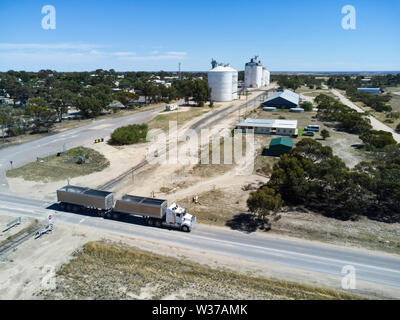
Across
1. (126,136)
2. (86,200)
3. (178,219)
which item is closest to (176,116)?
(126,136)

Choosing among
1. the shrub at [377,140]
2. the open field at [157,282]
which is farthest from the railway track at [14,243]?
the shrub at [377,140]

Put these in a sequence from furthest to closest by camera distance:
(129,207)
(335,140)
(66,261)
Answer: (335,140)
(129,207)
(66,261)

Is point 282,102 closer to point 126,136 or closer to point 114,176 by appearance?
point 126,136

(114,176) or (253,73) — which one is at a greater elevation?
(253,73)

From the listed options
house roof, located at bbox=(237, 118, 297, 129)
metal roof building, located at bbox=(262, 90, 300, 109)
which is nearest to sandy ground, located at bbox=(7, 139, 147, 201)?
house roof, located at bbox=(237, 118, 297, 129)

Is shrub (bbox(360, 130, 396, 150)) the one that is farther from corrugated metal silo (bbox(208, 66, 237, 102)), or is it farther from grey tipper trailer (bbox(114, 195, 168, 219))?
corrugated metal silo (bbox(208, 66, 237, 102))

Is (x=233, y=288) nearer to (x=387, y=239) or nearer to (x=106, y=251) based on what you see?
(x=106, y=251)
